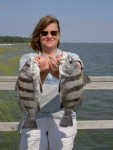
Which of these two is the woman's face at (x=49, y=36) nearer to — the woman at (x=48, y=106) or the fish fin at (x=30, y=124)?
the woman at (x=48, y=106)

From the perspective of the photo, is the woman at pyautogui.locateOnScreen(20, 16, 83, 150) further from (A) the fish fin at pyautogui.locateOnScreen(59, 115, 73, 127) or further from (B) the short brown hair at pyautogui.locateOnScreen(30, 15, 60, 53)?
(A) the fish fin at pyautogui.locateOnScreen(59, 115, 73, 127)

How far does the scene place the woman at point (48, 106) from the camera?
11.7 feet

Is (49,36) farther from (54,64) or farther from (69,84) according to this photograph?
(69,84)

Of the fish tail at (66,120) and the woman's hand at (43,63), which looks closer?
the woman's hand at (43,63)

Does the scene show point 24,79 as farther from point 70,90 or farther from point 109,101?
point 109,101

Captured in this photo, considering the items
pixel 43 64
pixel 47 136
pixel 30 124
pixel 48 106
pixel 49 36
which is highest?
pixel 49 36

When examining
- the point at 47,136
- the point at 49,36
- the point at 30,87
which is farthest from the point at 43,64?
the point at 47,136

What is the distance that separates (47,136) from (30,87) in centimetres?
86

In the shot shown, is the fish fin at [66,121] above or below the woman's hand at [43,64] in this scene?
below

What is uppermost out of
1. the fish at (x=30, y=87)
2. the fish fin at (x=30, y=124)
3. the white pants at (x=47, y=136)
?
the fish at (x=30, y=87)

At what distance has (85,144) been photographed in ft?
24.5

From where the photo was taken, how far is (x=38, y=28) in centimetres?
360

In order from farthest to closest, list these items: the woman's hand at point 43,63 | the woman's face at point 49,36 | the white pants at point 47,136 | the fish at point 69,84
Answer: the white pants at point 47,136, the woman's face at point 49,36, the woman's hand at point 43,63, the fish at point 69,84

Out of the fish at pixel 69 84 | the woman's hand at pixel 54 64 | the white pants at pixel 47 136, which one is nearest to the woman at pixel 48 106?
the white pants at pixel 47 136
